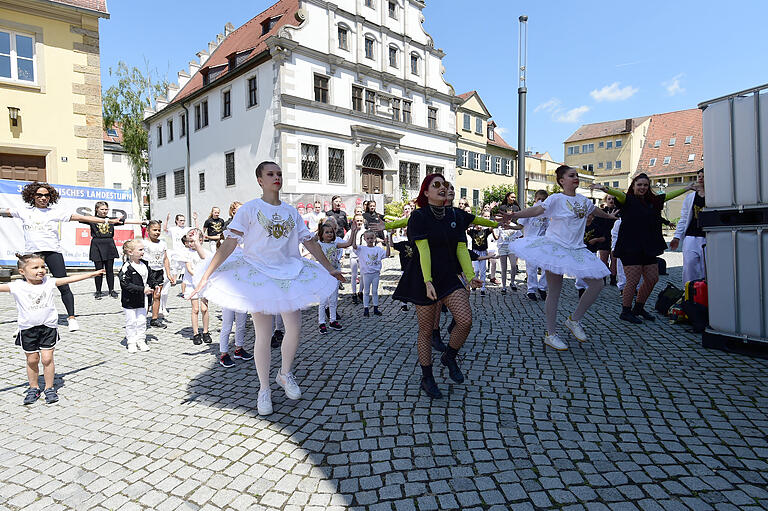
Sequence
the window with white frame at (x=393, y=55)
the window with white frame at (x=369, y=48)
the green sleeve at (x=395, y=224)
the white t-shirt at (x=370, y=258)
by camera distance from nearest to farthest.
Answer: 1. the green sleeve at (x=395, y=224)
2. the white t-shirt at (x=370, y=258)
3. the window with white frame at (x=369, y=48)
4. the window with white frame at (x=393, y=55)

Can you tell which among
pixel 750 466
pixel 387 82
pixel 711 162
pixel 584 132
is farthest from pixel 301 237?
pixel 584 132

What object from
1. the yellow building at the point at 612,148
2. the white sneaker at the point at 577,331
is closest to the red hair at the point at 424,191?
the white sneaker at the point at 577,331

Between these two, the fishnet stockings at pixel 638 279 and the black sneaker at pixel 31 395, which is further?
the fishnet stockings at pixel 638 279

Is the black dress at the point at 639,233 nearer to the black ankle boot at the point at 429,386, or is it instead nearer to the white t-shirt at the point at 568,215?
the white t-shirt at the point at 568,215

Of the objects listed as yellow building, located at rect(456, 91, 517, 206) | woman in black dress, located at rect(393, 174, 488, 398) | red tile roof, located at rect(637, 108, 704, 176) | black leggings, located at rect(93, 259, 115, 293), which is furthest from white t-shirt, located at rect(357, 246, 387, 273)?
red tile roof, located at rect(637, 108, 704, 176)

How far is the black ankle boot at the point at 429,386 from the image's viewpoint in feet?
13.5

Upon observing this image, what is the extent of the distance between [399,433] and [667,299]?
609 cm

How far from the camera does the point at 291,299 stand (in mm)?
3762

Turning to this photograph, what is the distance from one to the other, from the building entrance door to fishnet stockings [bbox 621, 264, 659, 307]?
16.8 metres

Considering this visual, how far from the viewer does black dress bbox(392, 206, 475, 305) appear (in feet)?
13.7

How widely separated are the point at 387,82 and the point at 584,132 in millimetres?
63029

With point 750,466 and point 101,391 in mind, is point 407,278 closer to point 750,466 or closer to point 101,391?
point 750,466

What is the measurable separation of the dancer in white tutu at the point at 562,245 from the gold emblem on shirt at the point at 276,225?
2.67 metres

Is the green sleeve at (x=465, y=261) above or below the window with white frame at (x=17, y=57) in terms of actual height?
below
